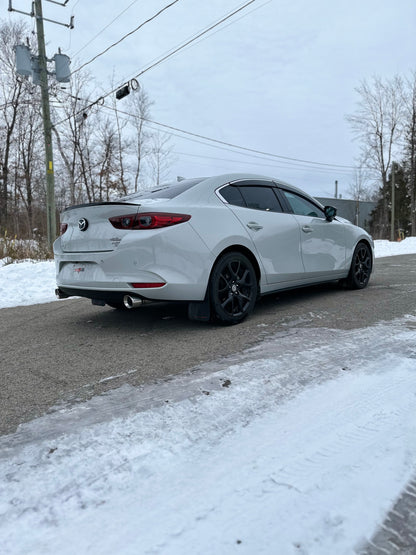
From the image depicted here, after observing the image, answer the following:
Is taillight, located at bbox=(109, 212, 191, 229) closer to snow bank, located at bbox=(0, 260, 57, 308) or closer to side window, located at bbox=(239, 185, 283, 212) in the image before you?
side window, located at bbox=(239, 185, 283, 212)

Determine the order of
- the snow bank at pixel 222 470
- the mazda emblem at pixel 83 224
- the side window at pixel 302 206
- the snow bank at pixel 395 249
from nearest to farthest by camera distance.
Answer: the snow bank at pixel 222 470
the mazda emblem at pixel 83 224
the side window at pixel 302 206
the snow bank at pixel 395 249

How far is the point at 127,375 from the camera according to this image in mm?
2699

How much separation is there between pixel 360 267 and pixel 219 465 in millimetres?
4890

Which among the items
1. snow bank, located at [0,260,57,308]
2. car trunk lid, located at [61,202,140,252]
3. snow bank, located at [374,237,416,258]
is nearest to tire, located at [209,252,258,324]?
car trunk lid, located at [61,202,140,252]

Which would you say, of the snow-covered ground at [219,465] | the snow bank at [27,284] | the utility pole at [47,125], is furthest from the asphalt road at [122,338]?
the utility pole at [47,125]

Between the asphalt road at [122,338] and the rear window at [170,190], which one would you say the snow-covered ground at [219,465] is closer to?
the asphalt road at [122,338]

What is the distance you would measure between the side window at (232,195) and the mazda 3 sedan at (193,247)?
0.01 m

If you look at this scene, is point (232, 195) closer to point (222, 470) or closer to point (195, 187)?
point (195, 187)

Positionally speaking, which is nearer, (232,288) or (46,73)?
(232,288)

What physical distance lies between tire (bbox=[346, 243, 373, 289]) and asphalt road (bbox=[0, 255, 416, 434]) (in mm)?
224

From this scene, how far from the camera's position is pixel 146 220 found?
3.41 meters

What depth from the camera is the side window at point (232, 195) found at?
4.06 m

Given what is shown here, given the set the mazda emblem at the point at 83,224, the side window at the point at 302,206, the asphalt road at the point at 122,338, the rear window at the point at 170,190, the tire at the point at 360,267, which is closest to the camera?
the asphalt road at the point at 122,338

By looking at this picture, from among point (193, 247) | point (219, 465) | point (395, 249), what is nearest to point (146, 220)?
point (193, 247)
